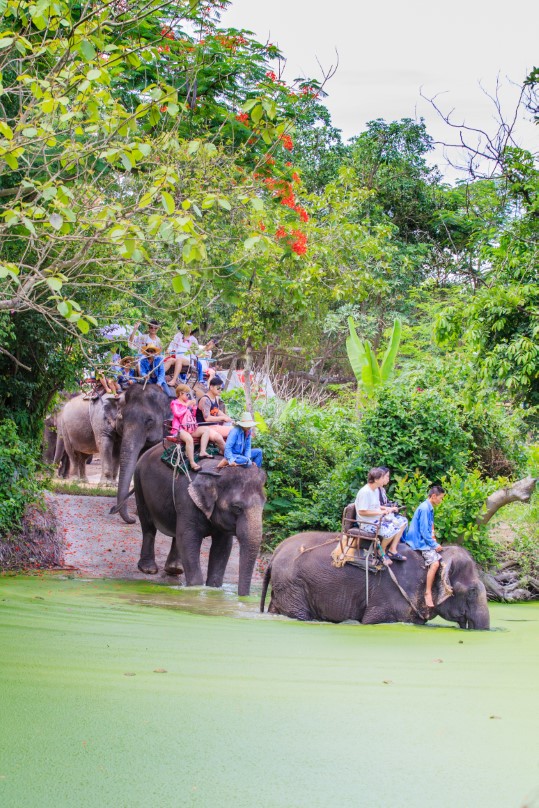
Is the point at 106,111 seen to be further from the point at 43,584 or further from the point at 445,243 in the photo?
the point at 445,243

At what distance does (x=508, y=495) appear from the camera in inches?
548

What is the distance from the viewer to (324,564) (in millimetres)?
11117

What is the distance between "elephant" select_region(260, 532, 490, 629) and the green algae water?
5.85ft

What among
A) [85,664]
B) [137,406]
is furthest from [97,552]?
[85,664]

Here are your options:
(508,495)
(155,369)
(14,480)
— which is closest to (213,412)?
(155,369)

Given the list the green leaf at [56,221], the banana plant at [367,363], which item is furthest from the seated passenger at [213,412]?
the green leaf at [56,221]

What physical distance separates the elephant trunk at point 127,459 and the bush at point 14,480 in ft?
9.81

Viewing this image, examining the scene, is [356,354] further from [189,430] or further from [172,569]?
[172,569]

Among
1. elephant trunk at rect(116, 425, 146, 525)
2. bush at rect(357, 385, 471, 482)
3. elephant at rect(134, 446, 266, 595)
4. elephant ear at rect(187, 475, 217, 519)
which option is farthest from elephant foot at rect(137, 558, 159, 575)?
bush at rect(357, 385, 471, 482)

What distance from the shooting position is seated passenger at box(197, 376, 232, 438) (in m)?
14.4

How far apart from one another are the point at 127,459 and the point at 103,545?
5.50ft

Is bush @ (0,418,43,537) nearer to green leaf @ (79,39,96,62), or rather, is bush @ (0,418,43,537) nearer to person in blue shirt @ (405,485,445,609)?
person in blue shirt @ (405,485,445,609)

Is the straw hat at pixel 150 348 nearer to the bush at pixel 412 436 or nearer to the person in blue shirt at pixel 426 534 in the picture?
the bush at pixel 412 436

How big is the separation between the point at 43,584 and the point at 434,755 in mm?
7376
